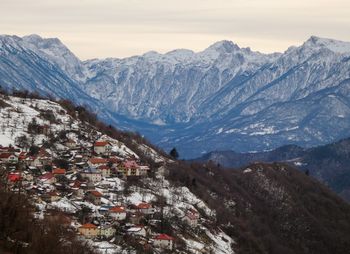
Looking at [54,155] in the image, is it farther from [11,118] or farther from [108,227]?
[108,227]

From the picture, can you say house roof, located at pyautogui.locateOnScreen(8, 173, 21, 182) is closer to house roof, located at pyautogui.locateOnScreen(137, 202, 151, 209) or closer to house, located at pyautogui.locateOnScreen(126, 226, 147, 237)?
house, located at pyautogui.locateOnScreen(126, 226, 147, 237)

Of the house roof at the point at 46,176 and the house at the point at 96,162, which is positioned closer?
the house roof at the point at 46,176

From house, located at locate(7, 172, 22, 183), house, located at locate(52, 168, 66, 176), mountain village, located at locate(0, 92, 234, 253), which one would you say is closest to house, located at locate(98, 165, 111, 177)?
mountain village, located at locate(0, 92, 234, 253)

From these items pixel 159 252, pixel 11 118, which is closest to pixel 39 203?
pixel 159 252

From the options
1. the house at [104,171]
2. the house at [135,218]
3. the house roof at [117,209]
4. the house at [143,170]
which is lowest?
the house at [135,218]

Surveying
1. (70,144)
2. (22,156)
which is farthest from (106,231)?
(70,144)

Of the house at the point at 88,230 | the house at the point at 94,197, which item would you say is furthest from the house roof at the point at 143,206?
the house at the point at 88,230

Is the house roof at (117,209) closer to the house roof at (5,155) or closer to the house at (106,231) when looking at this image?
the house at (106,231)

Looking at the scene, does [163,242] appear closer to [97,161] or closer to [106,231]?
[106,231]
